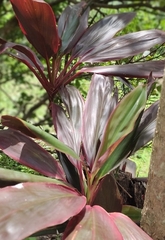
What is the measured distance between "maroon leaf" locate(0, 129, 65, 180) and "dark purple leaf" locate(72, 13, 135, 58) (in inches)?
15.7

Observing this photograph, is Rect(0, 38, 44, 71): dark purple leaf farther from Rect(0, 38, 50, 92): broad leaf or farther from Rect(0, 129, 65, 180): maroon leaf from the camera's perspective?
Rect(0, 129, 65, 180): maroon leaf

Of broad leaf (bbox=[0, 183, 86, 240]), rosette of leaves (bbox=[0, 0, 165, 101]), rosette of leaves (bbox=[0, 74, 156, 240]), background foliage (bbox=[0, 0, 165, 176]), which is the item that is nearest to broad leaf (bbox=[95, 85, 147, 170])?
rosette of leaves (bbox=[0, 74, 156, 240])

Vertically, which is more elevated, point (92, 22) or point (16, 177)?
point (92, 22)

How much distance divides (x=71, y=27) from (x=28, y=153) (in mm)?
589

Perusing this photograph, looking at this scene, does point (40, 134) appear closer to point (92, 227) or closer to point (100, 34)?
point (92, 227)

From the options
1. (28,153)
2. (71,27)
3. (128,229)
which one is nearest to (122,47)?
(71,27)

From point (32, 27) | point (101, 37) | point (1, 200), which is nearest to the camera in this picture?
point (1, 200)

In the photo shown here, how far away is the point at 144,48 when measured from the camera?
3.76ft

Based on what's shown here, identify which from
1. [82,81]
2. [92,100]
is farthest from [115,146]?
[82,81]

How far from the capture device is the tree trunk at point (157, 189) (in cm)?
73

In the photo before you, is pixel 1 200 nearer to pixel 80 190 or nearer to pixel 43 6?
pixel 80 190

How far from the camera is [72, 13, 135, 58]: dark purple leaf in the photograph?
1.21m

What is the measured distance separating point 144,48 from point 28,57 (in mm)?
315

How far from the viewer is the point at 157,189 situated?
748 mm
